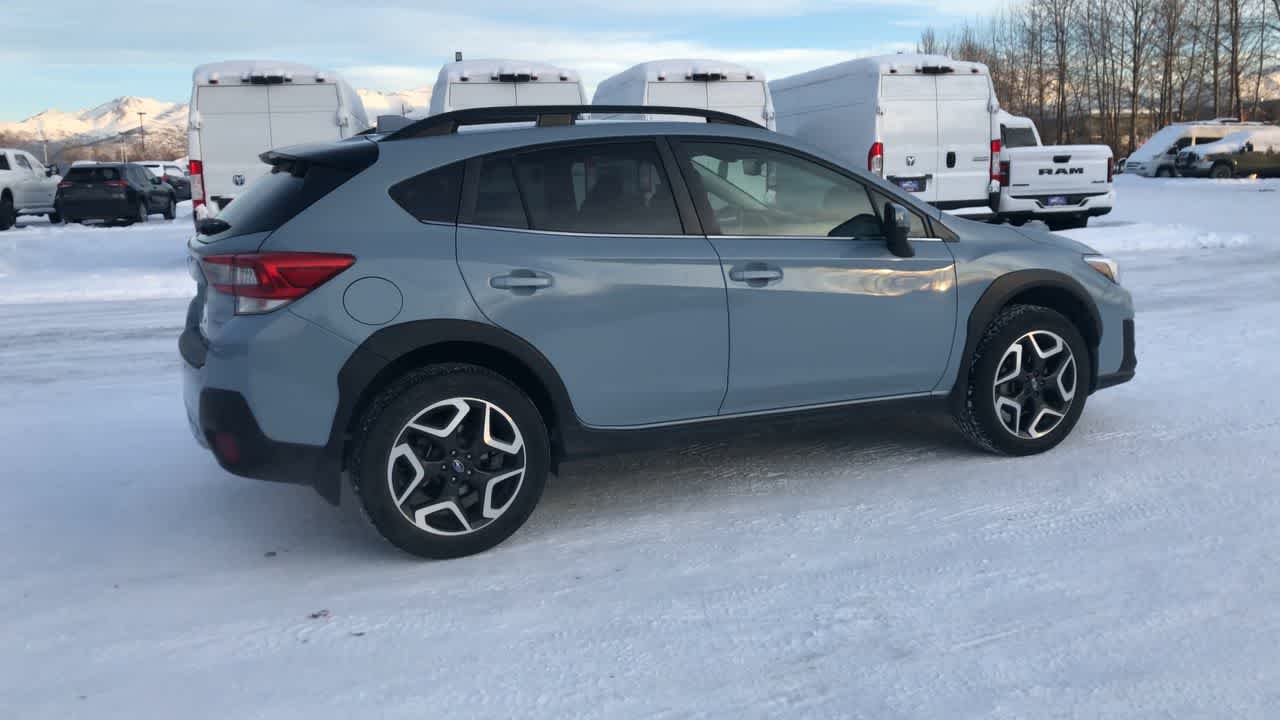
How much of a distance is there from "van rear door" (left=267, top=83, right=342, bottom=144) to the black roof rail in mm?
10645

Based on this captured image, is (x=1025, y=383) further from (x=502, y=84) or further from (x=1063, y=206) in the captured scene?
(x=1063, y=206)

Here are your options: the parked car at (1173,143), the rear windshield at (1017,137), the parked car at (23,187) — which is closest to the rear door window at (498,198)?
the rear windshield at (1017,137)

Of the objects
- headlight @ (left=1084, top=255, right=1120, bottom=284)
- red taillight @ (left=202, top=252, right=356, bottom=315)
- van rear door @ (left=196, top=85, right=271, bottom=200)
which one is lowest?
headlight @ (left=1084, top=255, right=1120, bottom=284)

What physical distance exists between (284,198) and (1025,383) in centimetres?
337

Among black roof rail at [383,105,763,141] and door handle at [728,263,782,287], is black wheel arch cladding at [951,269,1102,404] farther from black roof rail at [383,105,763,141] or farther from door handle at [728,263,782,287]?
black roof rail at [383,105,763,141]

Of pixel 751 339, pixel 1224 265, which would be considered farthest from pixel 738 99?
pixel 751 339

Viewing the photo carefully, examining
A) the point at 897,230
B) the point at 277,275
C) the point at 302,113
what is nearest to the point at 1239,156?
the point at 302,113

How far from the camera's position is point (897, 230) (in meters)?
4.83

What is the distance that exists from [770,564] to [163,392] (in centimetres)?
467

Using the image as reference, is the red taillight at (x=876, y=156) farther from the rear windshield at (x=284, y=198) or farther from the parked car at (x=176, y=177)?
the parked car at (x=176, y=177)

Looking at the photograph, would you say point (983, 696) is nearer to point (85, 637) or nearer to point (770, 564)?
point (770, 564)

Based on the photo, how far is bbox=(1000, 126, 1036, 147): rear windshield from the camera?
2192 cm

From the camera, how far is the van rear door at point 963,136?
→ 1688 cm

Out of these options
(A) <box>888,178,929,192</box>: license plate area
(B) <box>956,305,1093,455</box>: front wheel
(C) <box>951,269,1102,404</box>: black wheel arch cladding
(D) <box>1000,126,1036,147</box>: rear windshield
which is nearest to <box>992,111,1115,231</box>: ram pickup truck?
(A) <box>888,178,929,192</box>: license plate area
